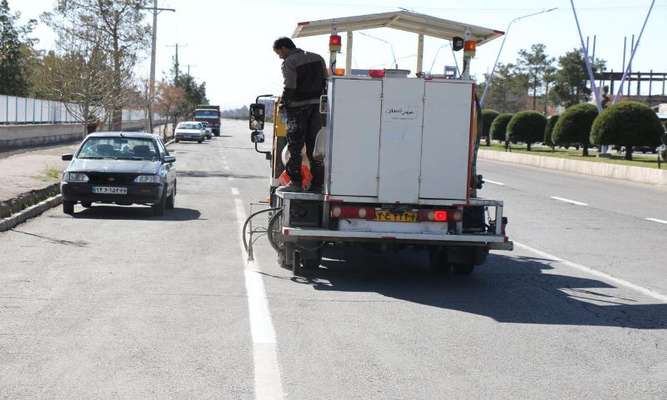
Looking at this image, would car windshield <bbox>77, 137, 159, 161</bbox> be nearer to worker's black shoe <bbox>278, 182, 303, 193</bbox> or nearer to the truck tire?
worker's black shoe <bbox>278, 182, 303, 193</bbox>

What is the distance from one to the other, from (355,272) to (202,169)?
81.0ft

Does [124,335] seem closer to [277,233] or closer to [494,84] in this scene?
[277,233]

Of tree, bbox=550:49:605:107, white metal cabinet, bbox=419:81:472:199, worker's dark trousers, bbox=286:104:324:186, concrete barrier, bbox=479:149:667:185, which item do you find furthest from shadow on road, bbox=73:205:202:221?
tree, bbox=550:49:605:107

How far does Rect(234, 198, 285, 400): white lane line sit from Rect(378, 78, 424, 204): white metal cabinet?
1.66 metres

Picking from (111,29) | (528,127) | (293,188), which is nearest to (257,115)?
(293,188)

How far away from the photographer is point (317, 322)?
800 cm

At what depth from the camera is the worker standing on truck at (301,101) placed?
34.6ft

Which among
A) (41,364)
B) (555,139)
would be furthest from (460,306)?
(555,139)

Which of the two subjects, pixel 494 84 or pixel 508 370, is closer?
pixel 508 370

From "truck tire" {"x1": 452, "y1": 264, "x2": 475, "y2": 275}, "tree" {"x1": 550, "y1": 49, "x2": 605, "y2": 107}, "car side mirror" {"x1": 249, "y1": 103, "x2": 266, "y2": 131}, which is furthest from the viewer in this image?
"tree" {"x1": 550, "y1": 49, "x2": 605, "y2": 107}

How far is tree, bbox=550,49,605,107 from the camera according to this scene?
103 meters

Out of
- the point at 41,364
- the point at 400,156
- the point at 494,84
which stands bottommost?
the point at 41,364

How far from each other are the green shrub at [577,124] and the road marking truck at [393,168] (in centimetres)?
4181

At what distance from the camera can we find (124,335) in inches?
287
